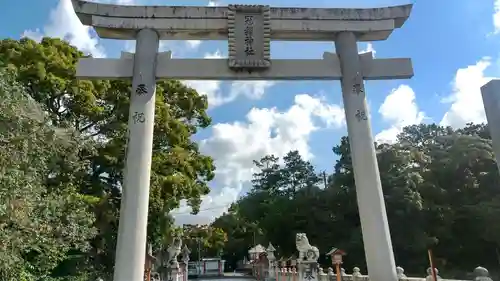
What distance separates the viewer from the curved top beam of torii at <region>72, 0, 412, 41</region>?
23.2 feet

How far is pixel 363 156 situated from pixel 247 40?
2.89 m

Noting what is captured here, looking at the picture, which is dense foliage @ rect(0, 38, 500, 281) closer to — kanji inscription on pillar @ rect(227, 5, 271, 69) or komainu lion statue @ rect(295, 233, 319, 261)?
kanji inscription on pillar @ rect(227, 5, 271, 69)

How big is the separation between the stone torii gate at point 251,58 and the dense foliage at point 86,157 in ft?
5.92

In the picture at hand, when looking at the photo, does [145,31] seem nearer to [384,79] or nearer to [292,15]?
[292,15]

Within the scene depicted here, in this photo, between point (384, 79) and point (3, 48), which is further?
point (3, 48)

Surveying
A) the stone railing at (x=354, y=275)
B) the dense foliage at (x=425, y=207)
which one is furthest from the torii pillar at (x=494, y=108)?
the dense foliage at (x=425, y=207)

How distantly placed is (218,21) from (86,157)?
22.1 feet

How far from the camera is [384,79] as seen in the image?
7.33 m

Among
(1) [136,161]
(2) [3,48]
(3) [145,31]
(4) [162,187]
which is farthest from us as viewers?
(4) [162,187]

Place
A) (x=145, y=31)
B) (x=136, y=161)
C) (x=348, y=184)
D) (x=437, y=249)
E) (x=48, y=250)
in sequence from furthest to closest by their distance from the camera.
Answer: (x=348, y=184)
(x=437, y=249)
(x=48, y=250)
(x=145, y=31)
(x=136, y=161)

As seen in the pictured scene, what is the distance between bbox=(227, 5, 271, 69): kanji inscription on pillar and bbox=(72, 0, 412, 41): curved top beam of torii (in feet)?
0.46

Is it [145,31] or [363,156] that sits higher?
[145,31]

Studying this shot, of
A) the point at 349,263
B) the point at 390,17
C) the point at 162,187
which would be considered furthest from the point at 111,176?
the point at 349,263

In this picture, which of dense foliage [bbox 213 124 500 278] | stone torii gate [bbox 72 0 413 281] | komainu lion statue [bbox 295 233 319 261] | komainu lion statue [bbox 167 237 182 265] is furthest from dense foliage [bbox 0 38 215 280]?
dense foliage [bbox 213 124 500 278]
